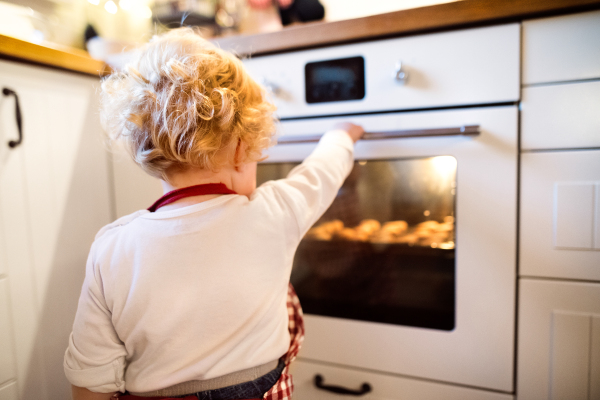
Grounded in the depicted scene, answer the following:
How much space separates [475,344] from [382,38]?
61 cm

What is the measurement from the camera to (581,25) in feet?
2.01

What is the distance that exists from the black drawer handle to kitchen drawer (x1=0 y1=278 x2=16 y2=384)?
61 centimetres

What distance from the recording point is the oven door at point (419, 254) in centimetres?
68

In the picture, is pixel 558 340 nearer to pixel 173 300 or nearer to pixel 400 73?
pixel 400 73

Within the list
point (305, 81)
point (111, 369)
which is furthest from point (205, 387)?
point (305, 81)

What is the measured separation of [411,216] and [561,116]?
307mm

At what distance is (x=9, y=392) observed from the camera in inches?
28.9

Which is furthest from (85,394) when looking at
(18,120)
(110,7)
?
(110,7)

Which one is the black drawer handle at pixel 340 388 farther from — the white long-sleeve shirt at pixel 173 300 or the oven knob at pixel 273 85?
the oven knob at pixel 273 85

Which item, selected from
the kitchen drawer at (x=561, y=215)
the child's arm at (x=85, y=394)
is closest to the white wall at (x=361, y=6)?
the kitchen drawer at (x=561, y=215)

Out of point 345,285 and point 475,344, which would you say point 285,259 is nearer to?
point 345,285

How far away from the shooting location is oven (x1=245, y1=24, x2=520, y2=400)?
67cm

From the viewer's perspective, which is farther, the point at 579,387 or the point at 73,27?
the point at 73,27

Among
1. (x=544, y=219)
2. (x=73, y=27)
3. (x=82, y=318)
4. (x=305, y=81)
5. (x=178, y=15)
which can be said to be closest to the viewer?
(x=82, y=318)
